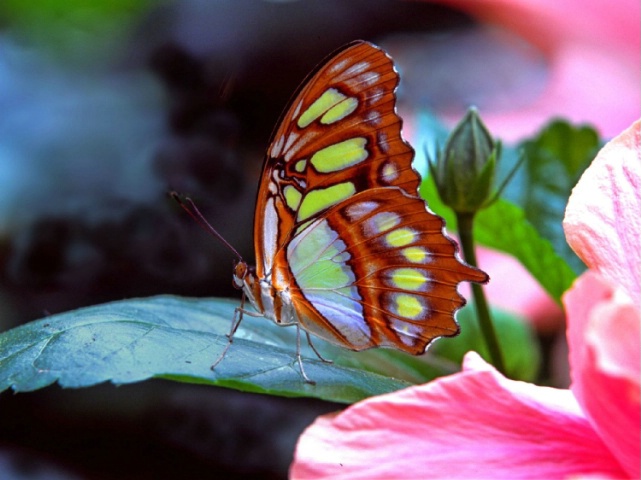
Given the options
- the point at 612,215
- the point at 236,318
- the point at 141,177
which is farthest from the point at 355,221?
the point at 141,177

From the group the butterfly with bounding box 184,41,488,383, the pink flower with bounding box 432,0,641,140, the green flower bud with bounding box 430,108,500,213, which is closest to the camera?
the butterfly with bounding box 184,41,488,383

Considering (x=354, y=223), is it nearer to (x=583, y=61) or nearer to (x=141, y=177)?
(x=141, y=177)

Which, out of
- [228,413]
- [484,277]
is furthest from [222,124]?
[484,277]

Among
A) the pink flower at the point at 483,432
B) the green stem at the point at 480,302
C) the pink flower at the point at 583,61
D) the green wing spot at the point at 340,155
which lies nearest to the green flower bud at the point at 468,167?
the green stem at the point at 480,302

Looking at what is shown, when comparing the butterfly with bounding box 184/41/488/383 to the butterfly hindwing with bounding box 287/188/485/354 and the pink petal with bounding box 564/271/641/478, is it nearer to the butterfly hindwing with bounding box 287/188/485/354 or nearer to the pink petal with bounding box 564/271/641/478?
the butterfly hindwing with bounding box 287/188/485/354

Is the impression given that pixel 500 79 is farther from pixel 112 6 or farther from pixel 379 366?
pixel 379 366

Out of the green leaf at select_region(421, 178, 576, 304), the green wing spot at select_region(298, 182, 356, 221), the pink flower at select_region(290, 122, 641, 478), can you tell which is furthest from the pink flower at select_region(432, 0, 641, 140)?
the pink flower at select_region(290, 122, 641, 478)

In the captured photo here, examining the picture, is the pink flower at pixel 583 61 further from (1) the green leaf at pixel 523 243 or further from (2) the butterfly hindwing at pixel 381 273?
(2) the butterfly hindwing at pixel 381 273
